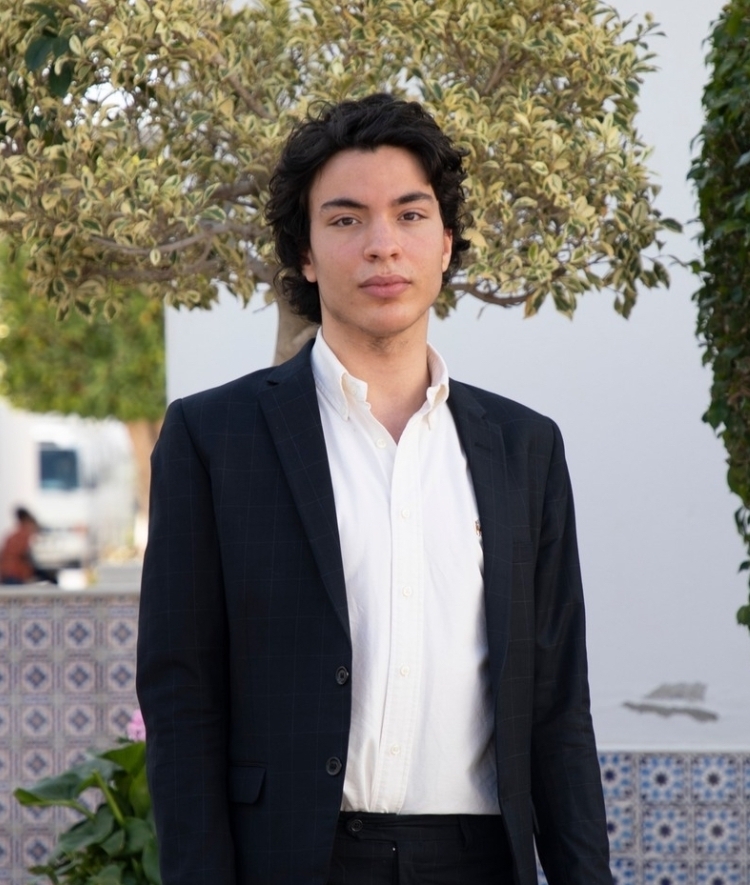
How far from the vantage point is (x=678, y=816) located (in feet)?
14.6

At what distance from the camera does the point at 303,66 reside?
155 inches

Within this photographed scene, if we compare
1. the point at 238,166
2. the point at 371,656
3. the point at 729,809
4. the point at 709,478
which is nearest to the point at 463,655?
the point at 371,656

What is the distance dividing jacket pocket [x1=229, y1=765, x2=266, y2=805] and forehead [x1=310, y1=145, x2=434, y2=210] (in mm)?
897

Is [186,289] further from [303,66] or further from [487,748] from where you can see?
[487,748]

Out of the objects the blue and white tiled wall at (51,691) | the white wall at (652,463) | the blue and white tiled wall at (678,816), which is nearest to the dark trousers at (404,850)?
the blue and white tiled wall at (678,816)

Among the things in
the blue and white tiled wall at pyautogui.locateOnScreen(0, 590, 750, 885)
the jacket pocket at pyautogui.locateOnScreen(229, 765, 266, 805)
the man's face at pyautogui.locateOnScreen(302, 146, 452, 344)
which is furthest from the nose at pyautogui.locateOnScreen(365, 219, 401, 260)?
the blue and white tiled wall at pyautogui.locateOnScreen(0, 590, 750, 885)

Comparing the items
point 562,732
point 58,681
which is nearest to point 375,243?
point 562,732

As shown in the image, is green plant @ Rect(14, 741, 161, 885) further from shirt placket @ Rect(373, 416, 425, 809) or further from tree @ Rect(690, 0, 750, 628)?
shirt placket @ Rect(373, 416, 425, 809)

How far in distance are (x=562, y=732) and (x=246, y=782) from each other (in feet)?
1.74

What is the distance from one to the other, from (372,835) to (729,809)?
101 inches

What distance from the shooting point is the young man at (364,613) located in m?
2.19

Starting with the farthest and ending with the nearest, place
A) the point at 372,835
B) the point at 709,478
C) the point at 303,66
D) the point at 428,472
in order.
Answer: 1. the point at 709,478
2. the point at 303,66
3. the point at 428,472
4. the point at 372,835

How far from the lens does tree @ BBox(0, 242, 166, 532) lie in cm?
1875

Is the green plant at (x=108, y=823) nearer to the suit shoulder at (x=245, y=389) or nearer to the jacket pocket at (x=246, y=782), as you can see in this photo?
the jacket pocket at (x=246, y=782)
